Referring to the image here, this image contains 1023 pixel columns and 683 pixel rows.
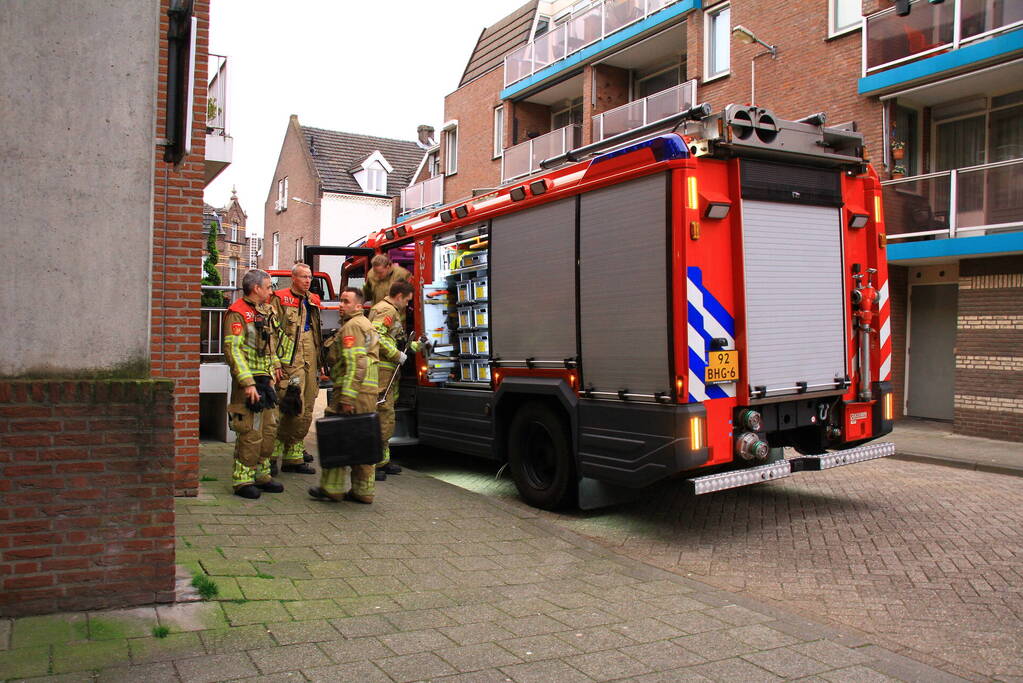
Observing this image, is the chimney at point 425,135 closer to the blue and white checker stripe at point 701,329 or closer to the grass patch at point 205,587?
the blue and white checker stripe at point 701,329

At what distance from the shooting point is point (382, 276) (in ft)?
29.3

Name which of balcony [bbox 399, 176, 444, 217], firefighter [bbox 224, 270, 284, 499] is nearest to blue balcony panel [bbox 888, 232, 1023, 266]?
firefighter [bbox 224, 270, 284, 499]

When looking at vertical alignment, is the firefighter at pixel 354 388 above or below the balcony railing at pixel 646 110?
below

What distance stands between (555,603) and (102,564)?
2.30 meters

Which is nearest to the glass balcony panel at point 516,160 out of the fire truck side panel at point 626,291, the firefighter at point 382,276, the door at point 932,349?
the door at point 932,349

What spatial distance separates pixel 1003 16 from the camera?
12.8 meters

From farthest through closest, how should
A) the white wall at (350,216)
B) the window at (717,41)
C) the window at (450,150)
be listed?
the white wall at (350,216) < the window at (450,150) < the window at (717,41)

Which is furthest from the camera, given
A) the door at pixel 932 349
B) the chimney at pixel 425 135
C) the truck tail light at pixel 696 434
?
the chimney at pixel 425 135

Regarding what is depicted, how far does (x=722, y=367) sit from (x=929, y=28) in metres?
11.0

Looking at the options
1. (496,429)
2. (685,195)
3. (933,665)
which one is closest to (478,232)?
(496,429)

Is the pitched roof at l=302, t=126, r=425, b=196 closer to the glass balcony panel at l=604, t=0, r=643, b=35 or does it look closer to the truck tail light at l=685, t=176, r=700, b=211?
the glass balcony panel at l=604, t=0, r=643, b=35

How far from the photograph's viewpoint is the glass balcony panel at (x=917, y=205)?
44.9 feet

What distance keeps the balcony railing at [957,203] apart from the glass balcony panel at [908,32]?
2178mm

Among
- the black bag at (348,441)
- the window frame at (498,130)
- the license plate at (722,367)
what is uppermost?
the window frame at (498,130)
